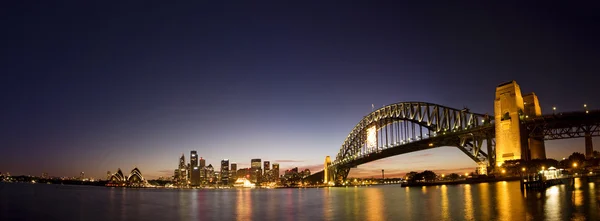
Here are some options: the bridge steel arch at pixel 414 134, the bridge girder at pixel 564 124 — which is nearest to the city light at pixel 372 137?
the bridge steel arch at pixel 414 134

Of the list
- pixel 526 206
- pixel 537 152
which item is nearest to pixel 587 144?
pixel 537 152

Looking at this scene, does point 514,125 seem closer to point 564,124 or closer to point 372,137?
point 564,124

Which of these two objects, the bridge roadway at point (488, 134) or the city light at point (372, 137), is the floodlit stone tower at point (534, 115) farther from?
the city light at point (372, 137)

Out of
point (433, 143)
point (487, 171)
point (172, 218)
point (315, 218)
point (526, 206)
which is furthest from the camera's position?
point (433, 143)

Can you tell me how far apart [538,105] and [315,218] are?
4899cm

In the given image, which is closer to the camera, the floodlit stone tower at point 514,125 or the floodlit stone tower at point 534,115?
the floodlit stone tower at point 514,125

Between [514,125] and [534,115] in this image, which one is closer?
[514,125]

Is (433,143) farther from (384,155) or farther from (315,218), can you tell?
(315,218)

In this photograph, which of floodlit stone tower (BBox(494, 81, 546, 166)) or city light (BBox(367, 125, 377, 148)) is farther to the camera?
city light (BBox(367, 125, 377, 148))

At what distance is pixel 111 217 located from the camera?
38.7m

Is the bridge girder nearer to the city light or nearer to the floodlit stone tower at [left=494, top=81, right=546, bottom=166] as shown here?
the floodlit stone tower at [left=494, top=81, right=546, bottom=166]

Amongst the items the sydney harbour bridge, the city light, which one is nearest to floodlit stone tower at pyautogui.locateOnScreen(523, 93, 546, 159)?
the sydney harbour bridge

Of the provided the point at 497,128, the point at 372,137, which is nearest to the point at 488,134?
the point at 497,128

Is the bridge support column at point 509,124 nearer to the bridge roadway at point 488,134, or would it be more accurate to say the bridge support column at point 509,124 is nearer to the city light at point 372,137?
the bridge roadway at point 488,134
